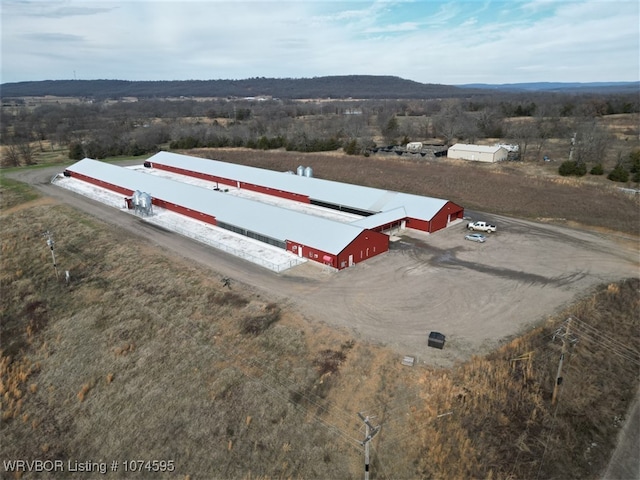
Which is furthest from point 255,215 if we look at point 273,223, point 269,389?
point 269,389

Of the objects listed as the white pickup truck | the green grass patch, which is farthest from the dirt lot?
the green grass patch

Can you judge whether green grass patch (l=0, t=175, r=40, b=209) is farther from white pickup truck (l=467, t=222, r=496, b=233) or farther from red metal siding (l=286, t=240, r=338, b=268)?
white pickup truck (l=467, t=222, r=496, b=233)

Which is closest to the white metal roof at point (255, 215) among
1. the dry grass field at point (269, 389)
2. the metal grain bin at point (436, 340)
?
the dry grass field at point (269, 389)

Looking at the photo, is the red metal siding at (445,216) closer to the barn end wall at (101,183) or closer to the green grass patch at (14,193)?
the barn end wall at (101,183)

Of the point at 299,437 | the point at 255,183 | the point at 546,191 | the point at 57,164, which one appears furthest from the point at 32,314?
the point at 57,164

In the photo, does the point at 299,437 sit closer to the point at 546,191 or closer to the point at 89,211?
the point at 89,211
